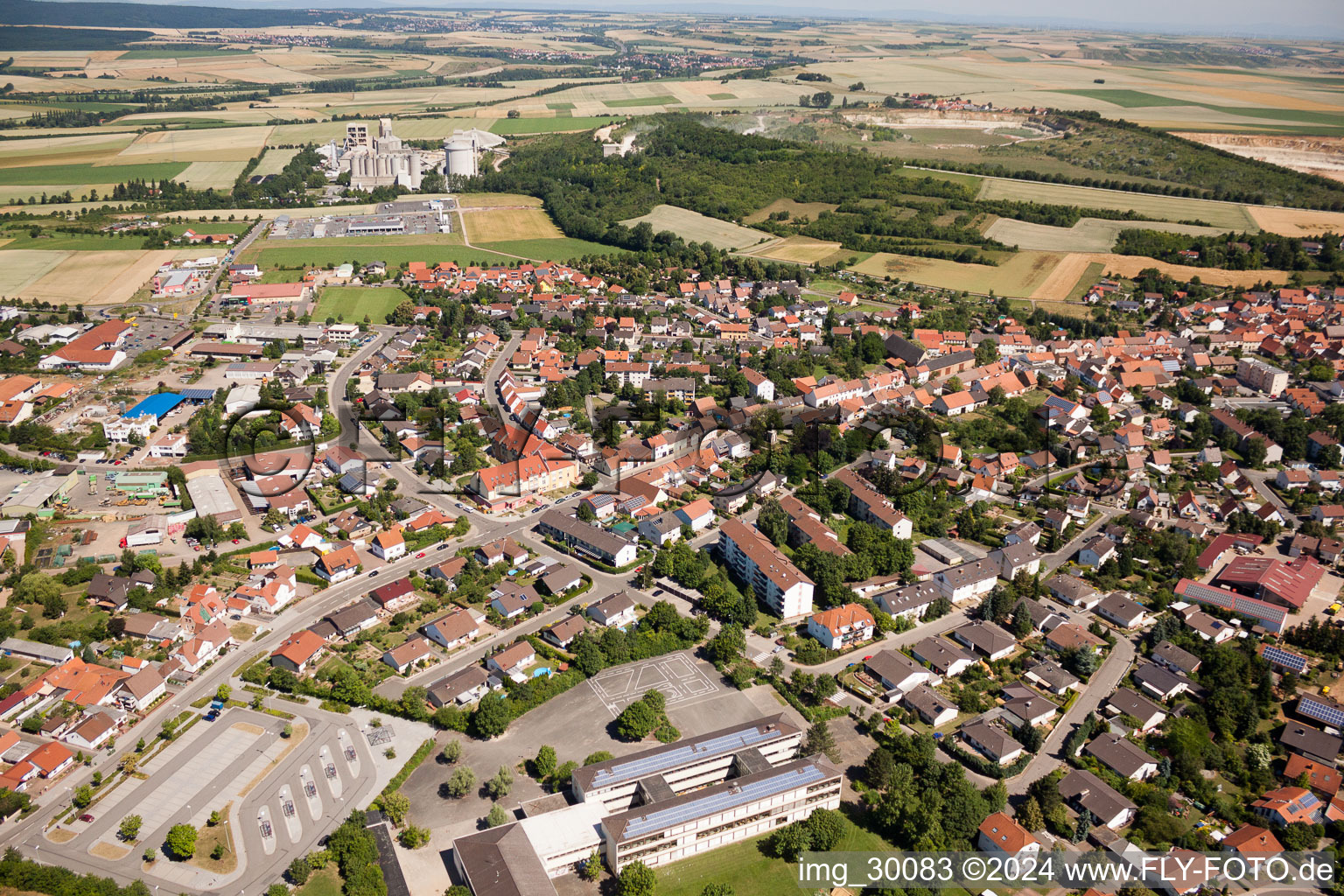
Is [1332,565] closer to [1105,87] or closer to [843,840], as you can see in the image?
[843,840]

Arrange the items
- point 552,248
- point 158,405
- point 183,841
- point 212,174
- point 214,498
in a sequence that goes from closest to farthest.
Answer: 1. point 183,841
2. point 214,498
3. point 158,405
4. point 552,248
5. point 212,174

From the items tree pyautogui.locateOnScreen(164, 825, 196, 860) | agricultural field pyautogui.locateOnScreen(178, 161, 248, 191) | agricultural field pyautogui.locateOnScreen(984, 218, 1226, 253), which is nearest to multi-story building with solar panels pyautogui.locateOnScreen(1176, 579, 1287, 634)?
tree pyautogui.locateOnScreen(164, 825, 196, 860)

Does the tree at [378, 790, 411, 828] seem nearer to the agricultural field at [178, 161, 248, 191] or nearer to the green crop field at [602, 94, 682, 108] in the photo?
the agricultural field at [178, 161, 248, 191]

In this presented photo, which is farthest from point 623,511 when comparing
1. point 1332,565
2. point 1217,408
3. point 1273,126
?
point 1273,126

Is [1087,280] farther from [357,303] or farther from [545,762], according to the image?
[545,762]

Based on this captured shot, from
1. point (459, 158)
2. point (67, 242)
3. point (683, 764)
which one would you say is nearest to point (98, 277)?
point (67, 242)
